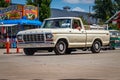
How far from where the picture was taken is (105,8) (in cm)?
9662

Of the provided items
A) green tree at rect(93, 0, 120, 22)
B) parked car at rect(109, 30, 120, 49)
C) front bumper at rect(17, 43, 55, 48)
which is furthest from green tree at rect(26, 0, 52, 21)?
green tree at rect(93, 0, 120, 22)

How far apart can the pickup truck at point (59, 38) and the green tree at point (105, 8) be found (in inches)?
2788

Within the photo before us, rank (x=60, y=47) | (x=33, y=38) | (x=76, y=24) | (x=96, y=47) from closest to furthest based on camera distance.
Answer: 1. (x=33, y=38)
2. (x=60, y=47)
3. (x=76, y=24)
4. (x=96, y=47)

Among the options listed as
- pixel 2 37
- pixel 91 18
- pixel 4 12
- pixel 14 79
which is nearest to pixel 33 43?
pixel 14 79

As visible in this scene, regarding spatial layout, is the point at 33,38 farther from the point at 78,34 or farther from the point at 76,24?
the point at 76,24

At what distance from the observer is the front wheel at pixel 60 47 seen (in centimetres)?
2234

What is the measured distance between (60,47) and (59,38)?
49cm

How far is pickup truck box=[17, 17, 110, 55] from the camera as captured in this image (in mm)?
22125

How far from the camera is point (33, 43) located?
22.5 m

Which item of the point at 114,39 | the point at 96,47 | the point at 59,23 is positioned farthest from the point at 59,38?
the point at 114,39

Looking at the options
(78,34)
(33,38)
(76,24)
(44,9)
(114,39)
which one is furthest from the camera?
(44,9)

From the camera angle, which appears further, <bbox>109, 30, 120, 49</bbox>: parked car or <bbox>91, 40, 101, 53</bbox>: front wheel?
<bbox>109, 30, 120, 49</bbox>: parked car

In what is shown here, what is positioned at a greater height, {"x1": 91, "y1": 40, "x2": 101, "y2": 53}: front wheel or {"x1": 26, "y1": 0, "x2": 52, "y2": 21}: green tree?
{"x1": 26, "y1": 0, "x2": 52, "y2": 21}: green tree

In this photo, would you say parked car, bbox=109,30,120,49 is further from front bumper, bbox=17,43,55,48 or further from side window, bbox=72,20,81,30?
front bumper, bbox=17,43,55,48
